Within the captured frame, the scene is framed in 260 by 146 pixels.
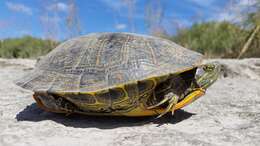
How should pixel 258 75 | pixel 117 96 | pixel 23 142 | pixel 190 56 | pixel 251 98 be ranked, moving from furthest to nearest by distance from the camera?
pixel 258 75 < pixel 251 98 < pixel 190 56 < pixel 117 96 < pixel 23 142

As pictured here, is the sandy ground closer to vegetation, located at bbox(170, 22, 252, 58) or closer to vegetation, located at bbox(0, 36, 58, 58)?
vegetation, located at bbox(170, 22, 252, 58)

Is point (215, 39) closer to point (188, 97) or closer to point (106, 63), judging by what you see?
point (188, 97)

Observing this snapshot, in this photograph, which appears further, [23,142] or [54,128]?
[54,128]

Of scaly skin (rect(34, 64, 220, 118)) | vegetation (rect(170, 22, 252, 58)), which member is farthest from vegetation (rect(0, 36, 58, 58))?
scaly skin (rect(34, 64, 220, 118))

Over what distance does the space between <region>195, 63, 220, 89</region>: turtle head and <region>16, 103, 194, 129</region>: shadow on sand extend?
0.30 m

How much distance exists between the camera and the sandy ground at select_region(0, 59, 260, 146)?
183cm

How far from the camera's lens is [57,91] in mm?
2076

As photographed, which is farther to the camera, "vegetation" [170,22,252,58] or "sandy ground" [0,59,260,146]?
"vegetation" [170,22,252,58]

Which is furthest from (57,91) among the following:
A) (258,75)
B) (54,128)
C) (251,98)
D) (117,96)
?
(258,75)

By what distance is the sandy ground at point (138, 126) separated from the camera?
6.01 ft

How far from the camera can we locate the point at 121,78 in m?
2.02

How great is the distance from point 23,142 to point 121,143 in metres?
0.50

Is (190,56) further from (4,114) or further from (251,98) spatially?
(4,114)

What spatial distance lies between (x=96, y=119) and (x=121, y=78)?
1.51 ft
